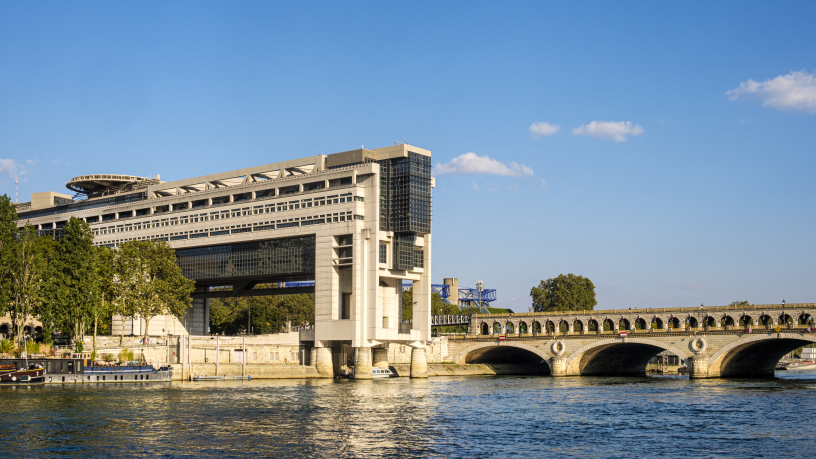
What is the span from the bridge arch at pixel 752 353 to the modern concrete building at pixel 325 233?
45.3m

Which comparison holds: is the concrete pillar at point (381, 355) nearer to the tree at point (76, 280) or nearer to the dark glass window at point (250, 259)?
the dark glass window at point (250, 259)

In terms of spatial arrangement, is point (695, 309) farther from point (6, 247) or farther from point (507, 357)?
point (6, 247)

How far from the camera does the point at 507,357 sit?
164 m

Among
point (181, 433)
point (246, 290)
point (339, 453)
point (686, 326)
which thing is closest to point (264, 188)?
point (246, 290)

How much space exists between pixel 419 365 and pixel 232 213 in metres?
40.4

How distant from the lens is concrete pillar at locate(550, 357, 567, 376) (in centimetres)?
14212

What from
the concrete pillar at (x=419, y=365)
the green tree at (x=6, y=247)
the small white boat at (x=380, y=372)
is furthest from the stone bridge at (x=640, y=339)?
the green tree at (x=6, y=247)

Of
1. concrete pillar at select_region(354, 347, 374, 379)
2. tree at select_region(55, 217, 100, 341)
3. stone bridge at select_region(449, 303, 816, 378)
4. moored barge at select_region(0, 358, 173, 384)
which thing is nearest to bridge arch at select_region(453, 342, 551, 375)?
stone bridge at select_region(449, 303, 816, 378)

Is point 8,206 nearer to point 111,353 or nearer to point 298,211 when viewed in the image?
point 111,353

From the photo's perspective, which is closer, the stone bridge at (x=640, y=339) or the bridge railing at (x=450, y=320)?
the stone bridge at (x=640, y=339)

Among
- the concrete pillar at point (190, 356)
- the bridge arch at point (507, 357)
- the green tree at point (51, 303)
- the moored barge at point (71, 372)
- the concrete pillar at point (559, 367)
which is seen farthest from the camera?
the bridge arch at point (507, 357)

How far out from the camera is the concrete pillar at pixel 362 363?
128750 mm

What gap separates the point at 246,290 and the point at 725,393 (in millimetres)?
89679

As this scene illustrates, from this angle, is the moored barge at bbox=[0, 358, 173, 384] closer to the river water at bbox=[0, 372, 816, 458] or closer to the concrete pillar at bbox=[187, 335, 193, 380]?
the concrete pillar at bbox=[187, 335, 193, 380]
